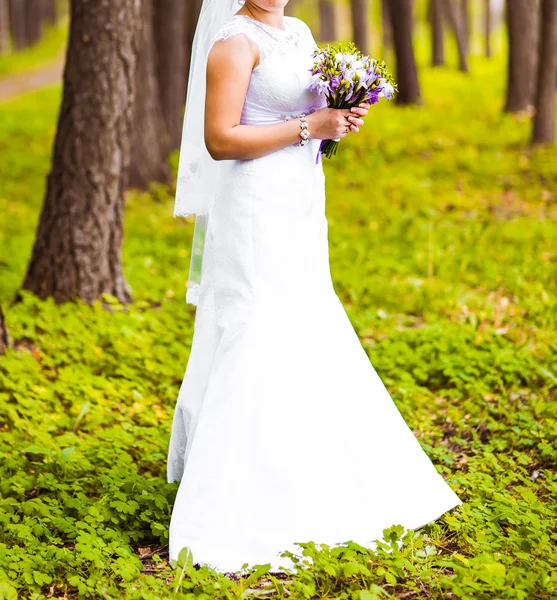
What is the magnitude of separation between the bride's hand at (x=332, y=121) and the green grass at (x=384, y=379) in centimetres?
176

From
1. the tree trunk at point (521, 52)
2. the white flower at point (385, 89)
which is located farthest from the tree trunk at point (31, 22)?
the white flower at point (385, 89)

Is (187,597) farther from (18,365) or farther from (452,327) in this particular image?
(452,327)

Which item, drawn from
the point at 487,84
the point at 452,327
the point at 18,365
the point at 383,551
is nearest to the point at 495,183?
the point at 452,327

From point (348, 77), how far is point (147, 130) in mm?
7965

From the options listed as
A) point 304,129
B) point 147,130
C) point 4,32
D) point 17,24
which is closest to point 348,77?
point 304,129

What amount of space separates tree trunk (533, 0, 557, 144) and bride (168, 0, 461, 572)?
889cm

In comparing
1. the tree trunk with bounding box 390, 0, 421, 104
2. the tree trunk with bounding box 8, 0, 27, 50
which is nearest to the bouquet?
the tree trunk with bounding box 390, 0, 421, 104

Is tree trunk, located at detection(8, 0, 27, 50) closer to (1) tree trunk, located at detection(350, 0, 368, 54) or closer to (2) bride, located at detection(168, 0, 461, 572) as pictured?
(1) tree trunk, located at detection(350, 0, 368, 54)

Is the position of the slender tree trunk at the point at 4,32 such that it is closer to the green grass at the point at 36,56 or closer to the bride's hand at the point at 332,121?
the green grass at the point at 36,56

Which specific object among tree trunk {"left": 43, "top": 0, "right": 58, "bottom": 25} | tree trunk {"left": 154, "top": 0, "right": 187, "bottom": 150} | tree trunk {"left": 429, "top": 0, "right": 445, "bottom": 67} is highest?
tree trunk {"left": 43, "top": 0, "right": 58, "bottom": 25}

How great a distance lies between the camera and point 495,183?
1084cm

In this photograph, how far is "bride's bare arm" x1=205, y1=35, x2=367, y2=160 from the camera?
10.9 feet

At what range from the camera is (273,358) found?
357cm

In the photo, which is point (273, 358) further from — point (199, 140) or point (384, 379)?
point (384, 379)
